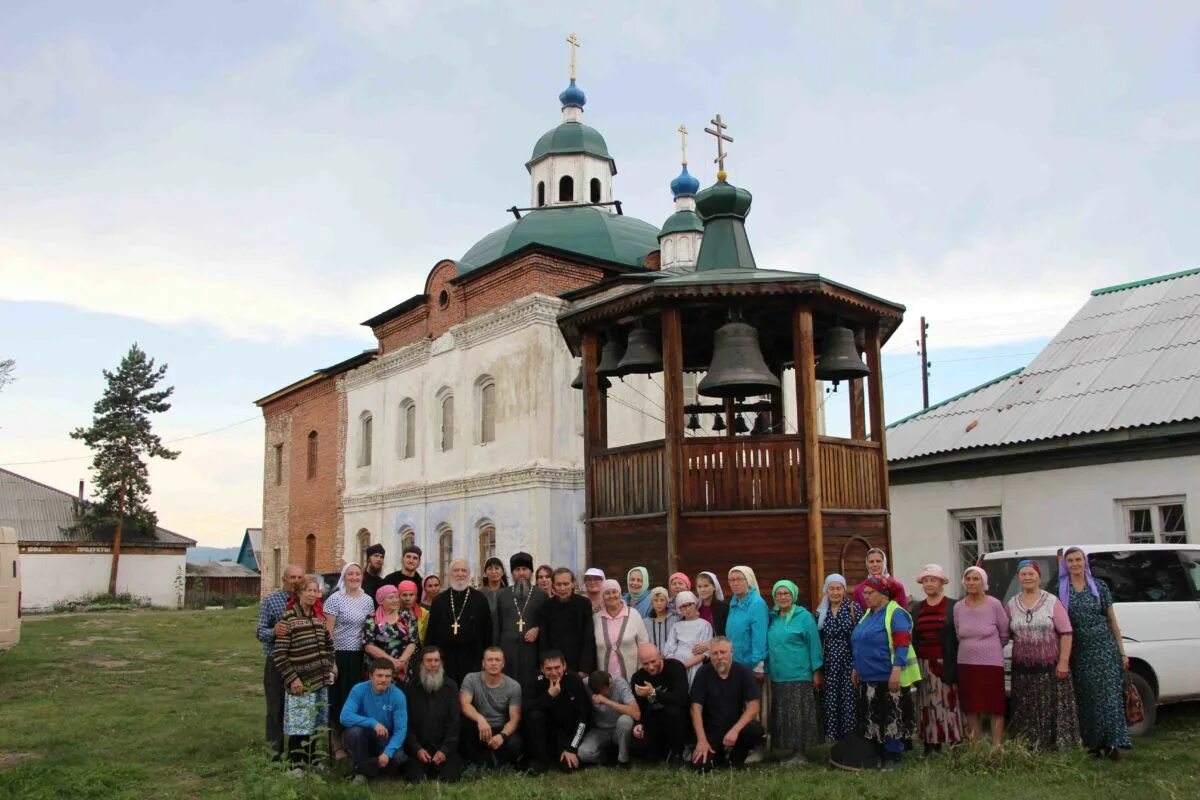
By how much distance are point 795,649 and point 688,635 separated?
30.0 inches

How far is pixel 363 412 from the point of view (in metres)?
25.5

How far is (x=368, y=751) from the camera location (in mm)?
6703

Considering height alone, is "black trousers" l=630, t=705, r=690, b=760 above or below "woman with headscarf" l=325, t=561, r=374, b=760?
below

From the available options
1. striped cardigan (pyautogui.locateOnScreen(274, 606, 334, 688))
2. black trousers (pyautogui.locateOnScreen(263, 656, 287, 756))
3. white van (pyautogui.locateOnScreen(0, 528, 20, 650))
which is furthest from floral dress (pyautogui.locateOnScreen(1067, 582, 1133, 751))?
white van (pyautogui.locateOnScreen(0, 528, 20, 650))

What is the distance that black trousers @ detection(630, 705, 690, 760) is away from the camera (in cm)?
691

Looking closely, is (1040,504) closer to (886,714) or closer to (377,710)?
(886,714)

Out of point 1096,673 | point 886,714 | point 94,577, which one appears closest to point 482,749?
point 886,714

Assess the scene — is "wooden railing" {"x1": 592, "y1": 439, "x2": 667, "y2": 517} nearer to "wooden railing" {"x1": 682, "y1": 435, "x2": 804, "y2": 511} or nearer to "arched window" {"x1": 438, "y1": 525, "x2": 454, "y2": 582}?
"wooden railing" {"x1": 682, "y1": 435, "x2": 804, "y2": 511}

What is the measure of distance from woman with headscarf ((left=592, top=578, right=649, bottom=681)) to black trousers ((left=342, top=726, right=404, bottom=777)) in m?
1.55

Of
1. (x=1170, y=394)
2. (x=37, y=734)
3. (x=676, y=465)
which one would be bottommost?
(x=37, y=734)

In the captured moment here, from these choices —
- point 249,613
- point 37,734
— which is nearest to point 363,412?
point 249,613

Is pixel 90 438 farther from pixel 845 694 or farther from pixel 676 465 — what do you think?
pixel 845 694

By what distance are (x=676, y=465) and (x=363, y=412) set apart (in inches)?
700

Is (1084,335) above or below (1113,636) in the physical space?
above
